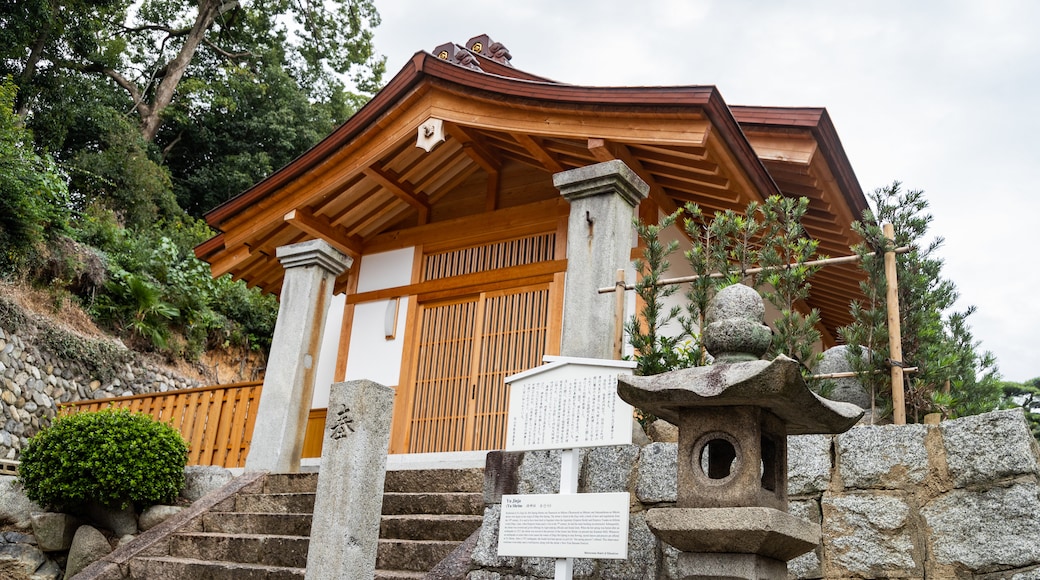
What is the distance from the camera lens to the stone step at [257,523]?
681 centimetres

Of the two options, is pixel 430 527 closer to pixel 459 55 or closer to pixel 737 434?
pixel 737 434

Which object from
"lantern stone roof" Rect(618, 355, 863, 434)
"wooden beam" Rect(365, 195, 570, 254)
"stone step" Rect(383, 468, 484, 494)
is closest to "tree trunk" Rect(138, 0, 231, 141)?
"wooden beam" Rect(365, 195, 570, 254)

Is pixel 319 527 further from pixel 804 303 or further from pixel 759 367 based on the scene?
pixel 804 303

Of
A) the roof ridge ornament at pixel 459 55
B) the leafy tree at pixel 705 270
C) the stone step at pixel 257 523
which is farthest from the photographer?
the roof ridge ornament at pixel 459 55

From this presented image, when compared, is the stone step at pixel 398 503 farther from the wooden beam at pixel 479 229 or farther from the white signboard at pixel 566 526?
the wooden beam at pixel 479 229

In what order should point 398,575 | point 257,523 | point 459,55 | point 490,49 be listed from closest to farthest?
point 398,575 < point 257,523 < point 459,55 < point 490,49

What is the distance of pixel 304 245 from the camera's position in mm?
9195

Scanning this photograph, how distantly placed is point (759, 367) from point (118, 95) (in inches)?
921

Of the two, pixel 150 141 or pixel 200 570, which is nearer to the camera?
pixel 200 570

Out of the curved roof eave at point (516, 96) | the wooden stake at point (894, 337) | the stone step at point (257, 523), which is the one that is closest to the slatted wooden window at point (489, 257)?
the curved roof eave at point (516, 96)

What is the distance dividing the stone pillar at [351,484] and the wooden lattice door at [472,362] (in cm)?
324

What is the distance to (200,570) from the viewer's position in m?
6.65

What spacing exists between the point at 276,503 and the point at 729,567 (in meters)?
5.09

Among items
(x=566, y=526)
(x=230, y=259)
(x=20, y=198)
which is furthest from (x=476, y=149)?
(x=20, y=198)
